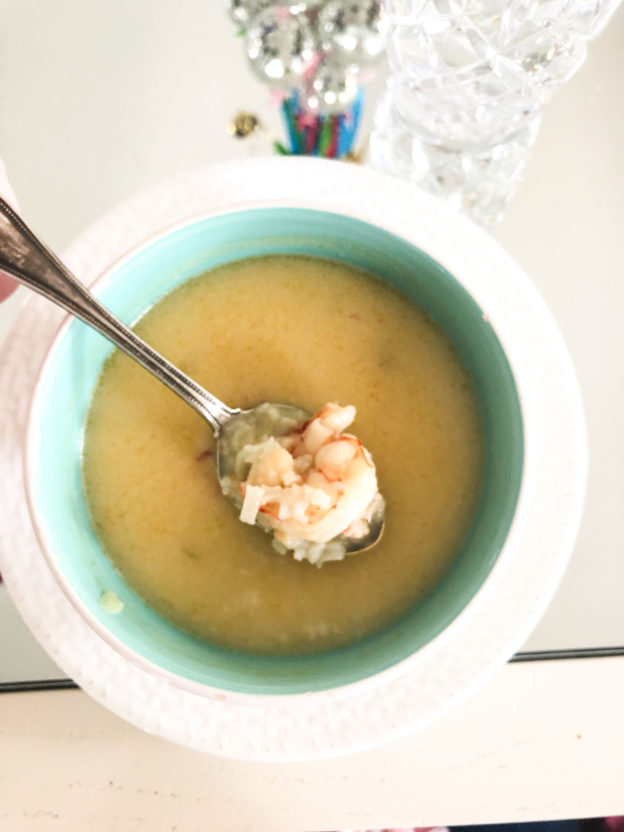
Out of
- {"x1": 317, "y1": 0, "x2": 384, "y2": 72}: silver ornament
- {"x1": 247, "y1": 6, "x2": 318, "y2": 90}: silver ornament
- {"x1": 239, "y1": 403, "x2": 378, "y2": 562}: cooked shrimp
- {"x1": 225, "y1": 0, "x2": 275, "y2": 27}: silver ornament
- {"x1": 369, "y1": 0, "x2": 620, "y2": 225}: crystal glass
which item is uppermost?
{"x1": 369, "y1": 0, "x2": 620, "y2": 225}: crystal glass

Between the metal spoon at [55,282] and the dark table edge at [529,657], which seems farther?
the dark table edge at [529,657]

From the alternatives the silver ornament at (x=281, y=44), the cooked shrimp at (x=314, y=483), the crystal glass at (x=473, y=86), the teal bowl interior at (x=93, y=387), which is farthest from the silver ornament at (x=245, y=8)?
the cooked shrimp at (x=314, y=483)

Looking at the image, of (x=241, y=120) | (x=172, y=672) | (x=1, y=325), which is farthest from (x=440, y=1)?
(x=172, y=672)

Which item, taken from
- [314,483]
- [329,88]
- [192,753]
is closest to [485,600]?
[314,483]

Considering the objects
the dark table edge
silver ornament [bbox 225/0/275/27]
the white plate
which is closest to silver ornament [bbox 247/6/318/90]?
silver ornament [bbox 225/0/275/27]

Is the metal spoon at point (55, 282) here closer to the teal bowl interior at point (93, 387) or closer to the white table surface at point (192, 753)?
the teal bowl interior at point (93, 387)

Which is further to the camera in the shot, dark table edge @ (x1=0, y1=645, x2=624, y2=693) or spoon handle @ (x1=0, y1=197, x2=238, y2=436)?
dark table edge @ (x1=0, y1=645, x2=624, y2=693)

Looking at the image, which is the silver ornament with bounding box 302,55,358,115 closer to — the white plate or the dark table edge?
the white plate
